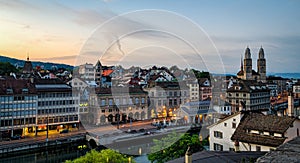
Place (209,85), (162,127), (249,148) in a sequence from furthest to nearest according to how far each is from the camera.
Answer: (209,85), (162,127), (249,148)

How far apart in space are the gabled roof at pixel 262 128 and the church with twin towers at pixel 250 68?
6729cm

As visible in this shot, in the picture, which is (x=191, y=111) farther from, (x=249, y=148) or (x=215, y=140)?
(x=249, y=148)

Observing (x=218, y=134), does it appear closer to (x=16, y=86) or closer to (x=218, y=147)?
(x=218, y=147)

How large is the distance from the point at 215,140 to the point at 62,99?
876 inches

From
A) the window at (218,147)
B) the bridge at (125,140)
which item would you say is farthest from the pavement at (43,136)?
the window at (218,147)

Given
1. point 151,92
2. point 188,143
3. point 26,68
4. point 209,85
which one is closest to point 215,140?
point 188,143

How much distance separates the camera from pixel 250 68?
81438mm

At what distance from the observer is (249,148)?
15.6 metres

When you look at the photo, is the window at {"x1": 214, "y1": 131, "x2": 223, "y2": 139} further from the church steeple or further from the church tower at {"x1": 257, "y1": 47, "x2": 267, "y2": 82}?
the church steeple

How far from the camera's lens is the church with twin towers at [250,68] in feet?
266

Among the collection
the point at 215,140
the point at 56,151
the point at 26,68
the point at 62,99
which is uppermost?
the point at 26,68

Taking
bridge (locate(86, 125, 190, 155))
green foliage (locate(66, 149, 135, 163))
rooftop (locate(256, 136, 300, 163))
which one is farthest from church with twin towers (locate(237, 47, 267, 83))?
rooftop (locate(256, 136, 300, 163))

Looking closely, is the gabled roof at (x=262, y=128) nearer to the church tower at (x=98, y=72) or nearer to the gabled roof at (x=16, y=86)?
the gabled roof at (x=16, y=86)

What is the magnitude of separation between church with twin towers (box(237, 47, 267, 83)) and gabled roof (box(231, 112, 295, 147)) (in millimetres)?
67293
